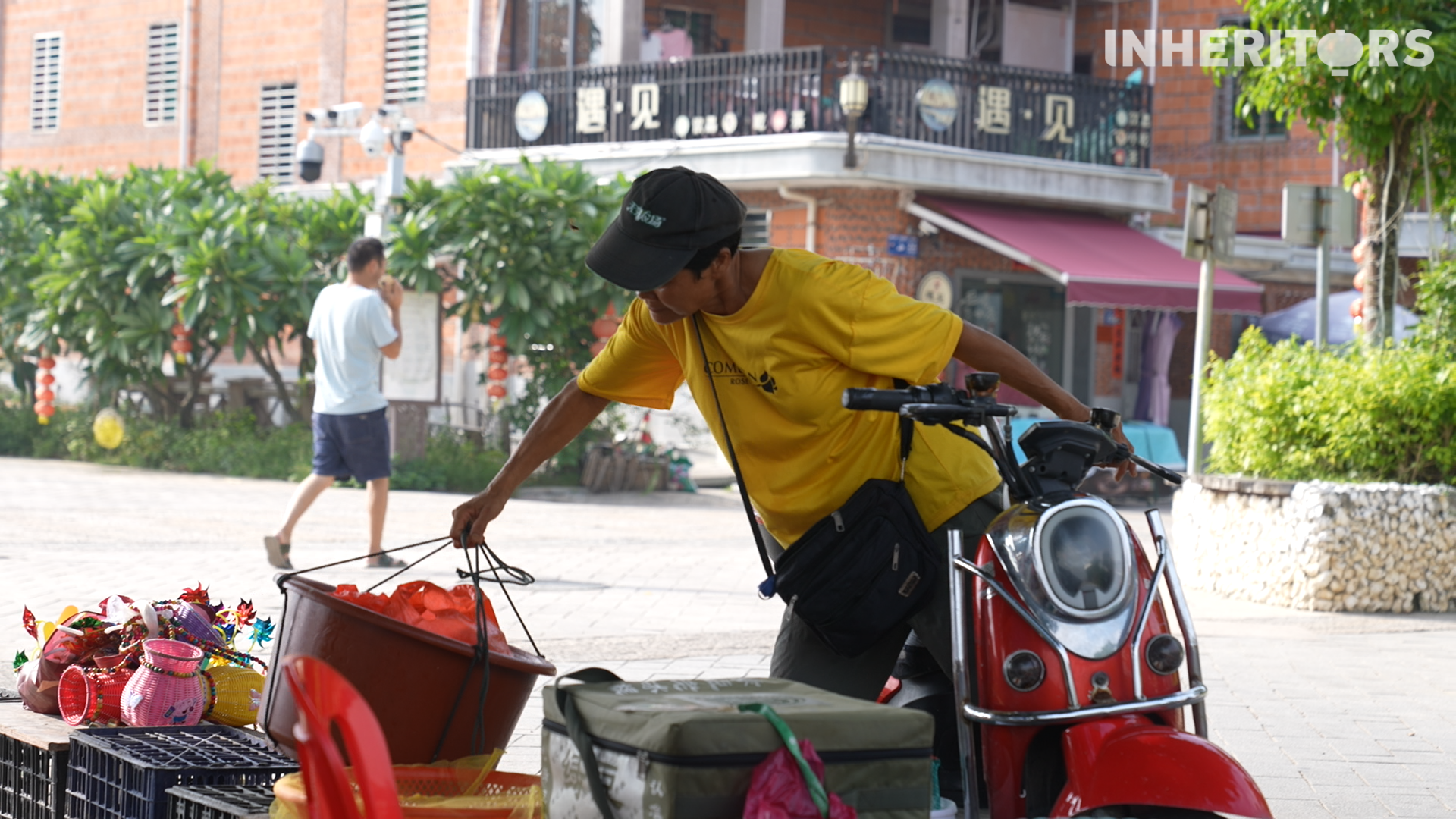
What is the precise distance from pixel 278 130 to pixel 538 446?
78.0 ft

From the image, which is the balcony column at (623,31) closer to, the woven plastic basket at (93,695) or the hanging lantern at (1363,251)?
the hanging lantern at (1363,251)

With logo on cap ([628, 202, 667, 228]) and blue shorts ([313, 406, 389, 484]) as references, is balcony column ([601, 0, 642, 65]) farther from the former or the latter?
logo on cap ([628, 202, 667, 228])

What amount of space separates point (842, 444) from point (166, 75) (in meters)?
26.6

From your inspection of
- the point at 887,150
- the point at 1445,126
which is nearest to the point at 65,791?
the point at 1445,126

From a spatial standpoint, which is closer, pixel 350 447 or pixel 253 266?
pixel 350 447

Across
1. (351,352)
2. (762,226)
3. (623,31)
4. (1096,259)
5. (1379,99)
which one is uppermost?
(623,31)

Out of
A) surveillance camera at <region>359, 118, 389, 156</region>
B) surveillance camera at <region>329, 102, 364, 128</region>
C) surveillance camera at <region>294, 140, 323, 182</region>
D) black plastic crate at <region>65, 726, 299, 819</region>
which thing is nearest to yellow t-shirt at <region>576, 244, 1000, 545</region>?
black plastic crate at <region>65, 726, 299, 819</region>

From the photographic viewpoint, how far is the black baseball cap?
3512 mm

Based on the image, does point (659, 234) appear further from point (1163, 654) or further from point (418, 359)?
point (418, 359)

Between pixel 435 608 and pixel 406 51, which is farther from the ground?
pixel 406 51

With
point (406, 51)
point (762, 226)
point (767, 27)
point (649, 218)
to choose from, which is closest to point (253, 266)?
point (762, 226)

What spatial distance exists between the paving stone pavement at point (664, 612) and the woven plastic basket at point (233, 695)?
0.83 meters

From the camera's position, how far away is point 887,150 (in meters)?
20.0

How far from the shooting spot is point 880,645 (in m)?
3.82
